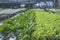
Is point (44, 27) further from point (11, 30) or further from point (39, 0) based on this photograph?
point (39, 0)

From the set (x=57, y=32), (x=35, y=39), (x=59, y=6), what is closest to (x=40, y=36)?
(x=35, y=39)

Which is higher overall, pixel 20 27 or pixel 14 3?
pixel 20 27

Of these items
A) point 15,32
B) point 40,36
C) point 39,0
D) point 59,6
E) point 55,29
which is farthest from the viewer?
point 39,0

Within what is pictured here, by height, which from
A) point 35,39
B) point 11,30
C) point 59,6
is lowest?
point 59,6

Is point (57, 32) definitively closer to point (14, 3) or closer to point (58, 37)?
point (58, 37)

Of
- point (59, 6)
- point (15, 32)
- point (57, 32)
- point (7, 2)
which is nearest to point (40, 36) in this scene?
point (57, 32)

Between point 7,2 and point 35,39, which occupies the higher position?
point 35,39

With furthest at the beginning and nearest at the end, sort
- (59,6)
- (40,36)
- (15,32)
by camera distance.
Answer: (59,6) → (15,32) → (40,36)

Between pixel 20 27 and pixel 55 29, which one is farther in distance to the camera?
pixel 20 27

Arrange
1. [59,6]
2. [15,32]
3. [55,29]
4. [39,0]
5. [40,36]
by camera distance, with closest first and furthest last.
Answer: [40,36]
[55,29]
[15,32]
[59,6]
[39,0]
